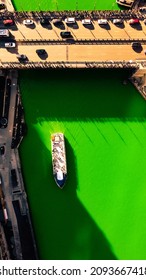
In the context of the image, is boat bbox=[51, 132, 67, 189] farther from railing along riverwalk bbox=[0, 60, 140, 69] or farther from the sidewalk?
the sidewalk

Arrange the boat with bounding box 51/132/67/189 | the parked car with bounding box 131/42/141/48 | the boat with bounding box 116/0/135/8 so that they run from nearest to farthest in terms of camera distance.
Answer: the parked car with bounding box 131/42/141/48 < the boat with bounding box 51/132/67/189 < the boat with bounding box 116/0/135/8

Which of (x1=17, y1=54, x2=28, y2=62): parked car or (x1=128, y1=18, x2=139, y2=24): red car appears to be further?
(x1=128, y1=18, x2=139, y2=24): red car

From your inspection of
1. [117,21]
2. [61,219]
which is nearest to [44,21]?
[117,21]

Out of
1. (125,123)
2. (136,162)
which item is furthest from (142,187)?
(125,123)

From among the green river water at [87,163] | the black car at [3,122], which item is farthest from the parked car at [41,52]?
the black car at [3,122]

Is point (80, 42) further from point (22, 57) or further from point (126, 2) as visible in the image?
point (126, 2)

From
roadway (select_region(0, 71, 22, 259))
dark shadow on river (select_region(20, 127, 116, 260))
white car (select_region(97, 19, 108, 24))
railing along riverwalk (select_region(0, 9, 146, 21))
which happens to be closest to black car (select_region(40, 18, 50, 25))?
railing along riverwalk (select_region(0, 9, 146, 21))
